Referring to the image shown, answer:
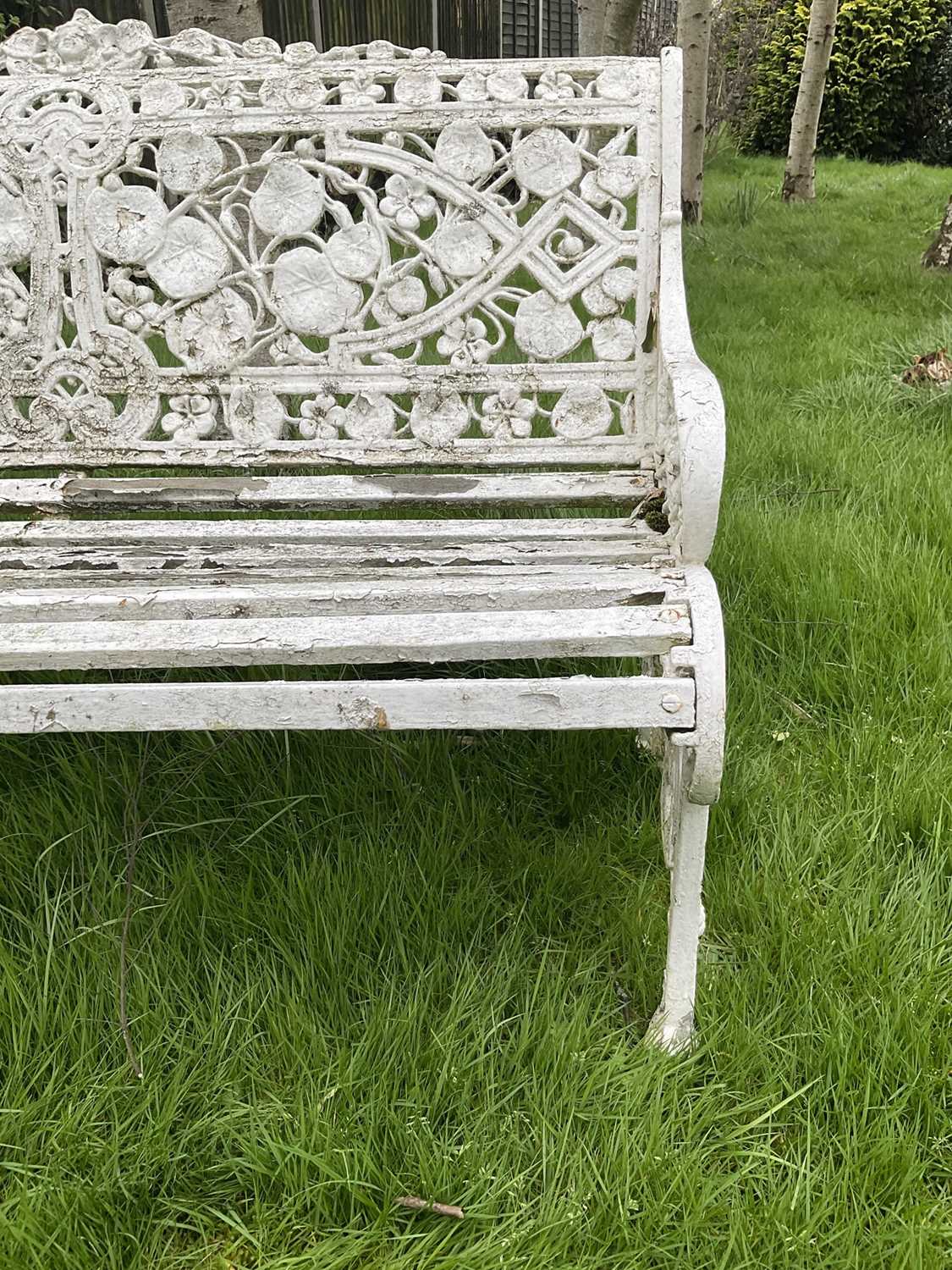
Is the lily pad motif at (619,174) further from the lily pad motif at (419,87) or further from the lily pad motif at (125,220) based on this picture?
the lily pad motif at (125,220)

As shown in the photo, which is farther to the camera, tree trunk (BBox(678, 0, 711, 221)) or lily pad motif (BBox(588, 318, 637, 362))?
tree trunk (BBox(678, 0, 711, 221))

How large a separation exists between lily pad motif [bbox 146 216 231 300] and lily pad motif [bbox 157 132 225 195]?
86 mm

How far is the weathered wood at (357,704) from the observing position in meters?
1.34

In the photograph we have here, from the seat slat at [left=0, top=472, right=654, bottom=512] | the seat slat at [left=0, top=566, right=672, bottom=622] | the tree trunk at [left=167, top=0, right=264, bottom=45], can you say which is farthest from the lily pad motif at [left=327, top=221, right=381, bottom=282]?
the tree trunk at [left=167, top=0, right=264, bottom=45]

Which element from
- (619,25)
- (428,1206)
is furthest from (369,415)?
(619,25)

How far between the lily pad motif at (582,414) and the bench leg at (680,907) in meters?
0.84

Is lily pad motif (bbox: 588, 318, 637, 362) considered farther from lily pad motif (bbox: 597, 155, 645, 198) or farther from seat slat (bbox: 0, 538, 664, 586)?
seat slat (bbox: 0, 538, 664, 586)

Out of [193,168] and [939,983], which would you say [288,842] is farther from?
[193,168]

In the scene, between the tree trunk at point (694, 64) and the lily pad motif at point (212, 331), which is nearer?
the lily pad motif at point (212, 331)

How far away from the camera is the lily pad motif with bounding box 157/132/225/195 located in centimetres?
215

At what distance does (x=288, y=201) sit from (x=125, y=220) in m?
0.36

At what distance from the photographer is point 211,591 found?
64.3 inches

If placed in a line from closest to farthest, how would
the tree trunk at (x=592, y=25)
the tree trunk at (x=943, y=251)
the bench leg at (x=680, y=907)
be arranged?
the bench leg at (x=680, y=907), the tree trunk at (x=592, y=25), the tree trunk at (x=943, y=251)

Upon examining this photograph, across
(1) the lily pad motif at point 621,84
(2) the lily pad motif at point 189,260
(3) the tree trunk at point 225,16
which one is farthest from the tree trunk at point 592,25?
(2) the lily pad motif at point 189,260
